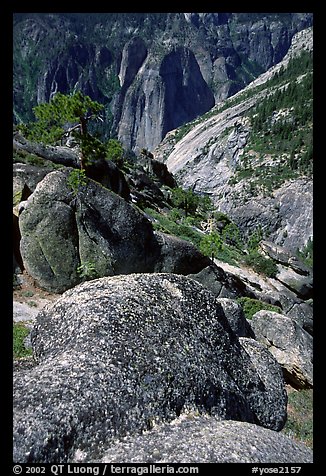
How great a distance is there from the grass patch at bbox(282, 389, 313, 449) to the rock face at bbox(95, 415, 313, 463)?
674cm

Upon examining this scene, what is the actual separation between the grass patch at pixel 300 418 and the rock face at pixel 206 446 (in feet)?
22.1

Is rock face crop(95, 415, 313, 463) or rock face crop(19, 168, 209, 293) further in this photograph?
rock face crop(19, 168, 209, 293)

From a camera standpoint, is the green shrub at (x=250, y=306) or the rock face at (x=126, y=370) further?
the green shrub at (x=250, y=306)

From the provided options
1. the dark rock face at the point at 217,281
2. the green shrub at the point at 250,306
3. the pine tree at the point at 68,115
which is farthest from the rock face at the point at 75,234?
the green shrub at the point at 250,306


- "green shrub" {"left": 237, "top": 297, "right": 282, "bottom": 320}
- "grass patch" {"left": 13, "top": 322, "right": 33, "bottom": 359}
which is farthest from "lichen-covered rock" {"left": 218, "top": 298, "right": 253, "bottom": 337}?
"grass patch" {"left": 13, "top": 322, "right": 33, "bottom": 359}

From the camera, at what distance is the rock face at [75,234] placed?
19.6m

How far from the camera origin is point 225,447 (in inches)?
304

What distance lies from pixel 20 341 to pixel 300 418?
41.5 feet

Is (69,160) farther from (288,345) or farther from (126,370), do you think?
(126,370)

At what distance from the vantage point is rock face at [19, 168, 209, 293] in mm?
19609

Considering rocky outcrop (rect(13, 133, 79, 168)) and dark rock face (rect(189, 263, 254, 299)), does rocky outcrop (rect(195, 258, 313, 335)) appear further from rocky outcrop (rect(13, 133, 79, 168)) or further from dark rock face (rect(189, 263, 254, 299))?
rocky outcrop (rect(13, 133, 79, 168))

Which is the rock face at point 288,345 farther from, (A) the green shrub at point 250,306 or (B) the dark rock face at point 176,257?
(B) the dark rock face at point 176,257
